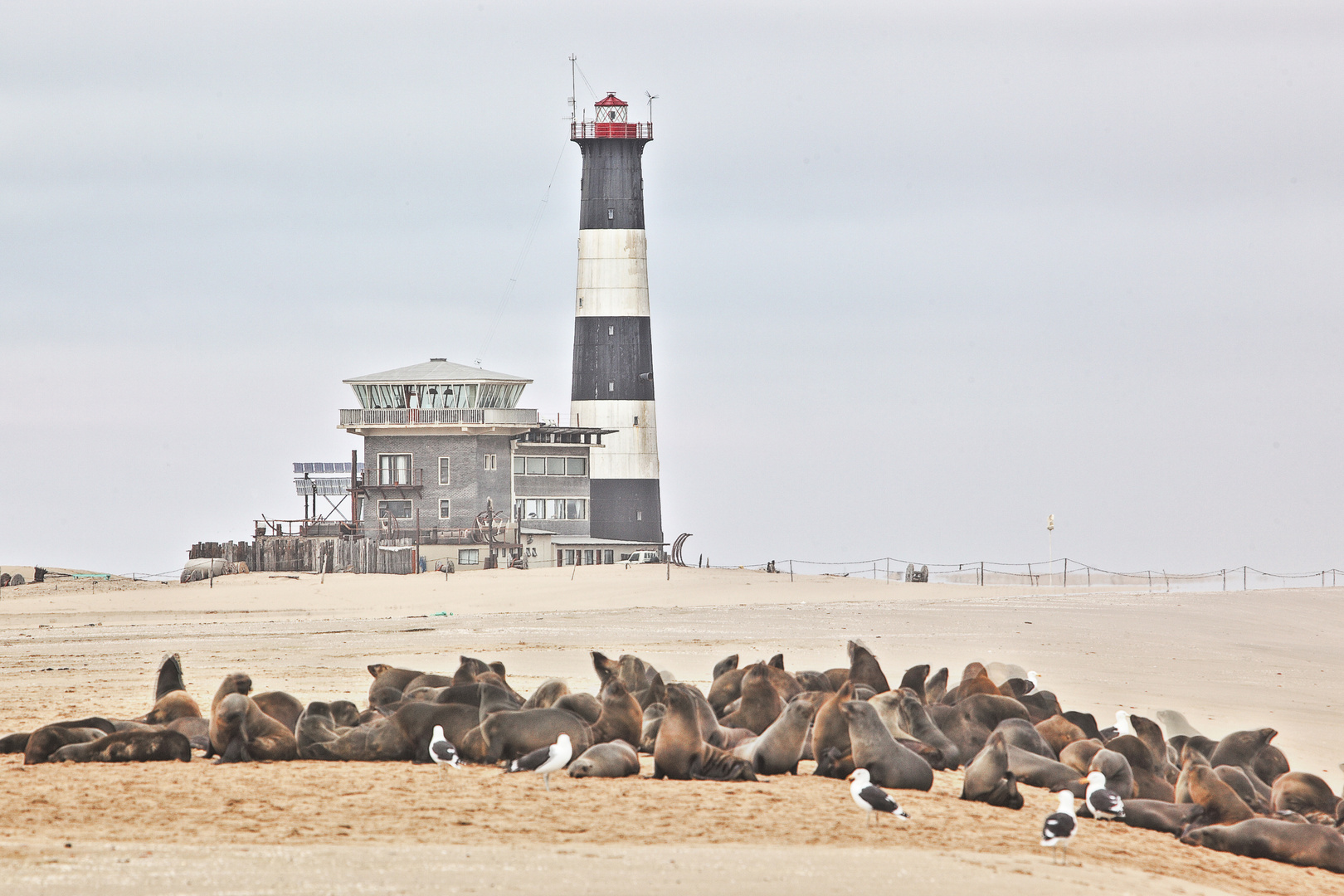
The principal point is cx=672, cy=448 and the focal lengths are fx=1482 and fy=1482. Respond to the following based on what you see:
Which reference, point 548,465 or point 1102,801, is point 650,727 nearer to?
point 1102,801

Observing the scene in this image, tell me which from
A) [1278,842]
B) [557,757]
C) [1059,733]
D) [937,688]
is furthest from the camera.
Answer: [937,688]

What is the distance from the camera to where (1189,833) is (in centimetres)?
927

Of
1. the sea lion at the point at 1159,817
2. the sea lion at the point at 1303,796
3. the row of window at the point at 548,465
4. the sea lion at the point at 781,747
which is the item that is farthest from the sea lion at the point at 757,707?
the row of window at the point at 548,465

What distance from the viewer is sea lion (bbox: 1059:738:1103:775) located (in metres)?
11.0

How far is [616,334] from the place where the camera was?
180 ft

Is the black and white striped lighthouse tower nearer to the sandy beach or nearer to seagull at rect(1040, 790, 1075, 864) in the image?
the sandy beach

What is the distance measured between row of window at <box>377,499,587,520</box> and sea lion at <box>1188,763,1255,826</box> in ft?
147

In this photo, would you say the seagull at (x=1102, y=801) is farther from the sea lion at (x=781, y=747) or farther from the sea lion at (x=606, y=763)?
the sea lion at (x=606, y=763)

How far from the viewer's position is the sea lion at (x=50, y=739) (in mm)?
10391

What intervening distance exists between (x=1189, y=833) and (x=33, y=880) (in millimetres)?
6664

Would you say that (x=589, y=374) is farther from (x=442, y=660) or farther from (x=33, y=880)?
(x=33, y=880)

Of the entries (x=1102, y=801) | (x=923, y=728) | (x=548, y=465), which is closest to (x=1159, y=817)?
(x=1102, y=801)

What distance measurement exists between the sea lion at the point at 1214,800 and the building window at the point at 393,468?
149ft

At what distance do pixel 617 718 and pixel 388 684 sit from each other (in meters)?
3.07
